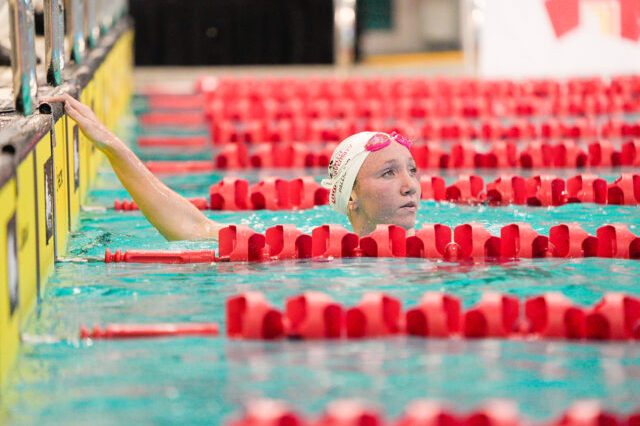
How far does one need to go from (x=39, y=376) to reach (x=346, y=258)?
1.72 m

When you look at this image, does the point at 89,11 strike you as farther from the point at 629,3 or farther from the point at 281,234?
the point at 629,3

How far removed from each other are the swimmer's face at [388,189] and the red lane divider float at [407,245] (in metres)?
0.07

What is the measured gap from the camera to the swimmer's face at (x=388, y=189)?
4863mm

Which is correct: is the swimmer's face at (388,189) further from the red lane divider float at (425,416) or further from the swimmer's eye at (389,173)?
the red lane divider float at (425,416)

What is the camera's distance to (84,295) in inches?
171

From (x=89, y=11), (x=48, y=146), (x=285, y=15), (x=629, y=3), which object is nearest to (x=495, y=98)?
(x=629, y=3)

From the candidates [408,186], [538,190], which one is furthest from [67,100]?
[538,190]

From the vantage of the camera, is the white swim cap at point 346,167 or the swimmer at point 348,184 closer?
the swimmer at point 348,184

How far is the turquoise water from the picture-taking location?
3164mm

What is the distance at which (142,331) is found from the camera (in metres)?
3.77

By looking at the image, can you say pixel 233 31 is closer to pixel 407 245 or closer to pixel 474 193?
pixel 474 193

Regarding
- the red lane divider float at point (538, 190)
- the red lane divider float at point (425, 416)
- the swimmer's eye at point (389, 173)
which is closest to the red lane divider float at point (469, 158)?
the red lane divider float at point (538, 190)

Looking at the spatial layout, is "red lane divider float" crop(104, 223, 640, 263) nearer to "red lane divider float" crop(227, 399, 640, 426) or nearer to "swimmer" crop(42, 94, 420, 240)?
"swimmer" crop(42, 94, 420, 240)

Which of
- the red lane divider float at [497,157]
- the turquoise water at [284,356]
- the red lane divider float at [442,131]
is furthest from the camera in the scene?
the red lane divider float at [442,131]
